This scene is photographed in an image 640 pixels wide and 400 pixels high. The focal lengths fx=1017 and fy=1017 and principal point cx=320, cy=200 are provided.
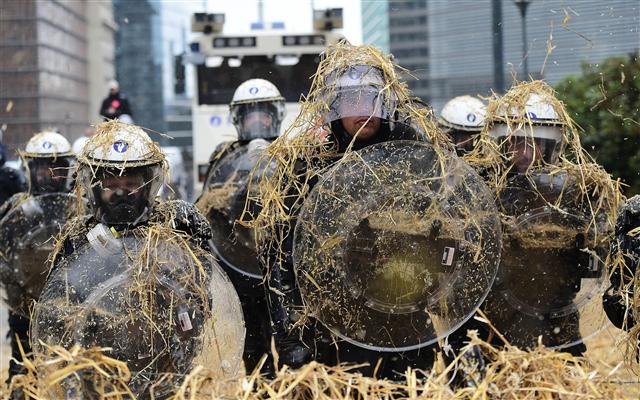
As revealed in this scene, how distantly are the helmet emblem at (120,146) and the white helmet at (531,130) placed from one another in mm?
1760

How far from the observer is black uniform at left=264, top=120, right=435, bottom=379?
429 cm

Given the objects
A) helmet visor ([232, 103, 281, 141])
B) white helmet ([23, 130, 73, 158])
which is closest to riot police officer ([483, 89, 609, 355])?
helmet visor ([232, 103, 281, 141])

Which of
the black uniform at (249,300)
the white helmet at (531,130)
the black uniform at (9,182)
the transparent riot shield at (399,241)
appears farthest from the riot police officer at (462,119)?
the black uniform at (9,182)

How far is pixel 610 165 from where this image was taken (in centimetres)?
859

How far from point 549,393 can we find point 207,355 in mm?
1290

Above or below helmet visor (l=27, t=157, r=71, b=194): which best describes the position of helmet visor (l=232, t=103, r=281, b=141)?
above

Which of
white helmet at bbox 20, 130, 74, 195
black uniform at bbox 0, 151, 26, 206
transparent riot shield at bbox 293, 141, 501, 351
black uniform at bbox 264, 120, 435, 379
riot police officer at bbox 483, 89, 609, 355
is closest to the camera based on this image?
transparent riot shield at bbox 293, 141, 501, 351

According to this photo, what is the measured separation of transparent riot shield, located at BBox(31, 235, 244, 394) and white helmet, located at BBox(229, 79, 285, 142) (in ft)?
9.49

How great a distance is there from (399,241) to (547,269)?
101 centimetres

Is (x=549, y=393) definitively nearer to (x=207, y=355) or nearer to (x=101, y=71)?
(x=207, y=355)

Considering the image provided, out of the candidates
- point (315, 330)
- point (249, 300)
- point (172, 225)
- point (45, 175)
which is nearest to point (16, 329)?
point (45, 175)

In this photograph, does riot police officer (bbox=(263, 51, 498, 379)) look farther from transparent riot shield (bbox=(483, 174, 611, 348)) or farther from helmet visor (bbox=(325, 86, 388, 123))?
transparent riot shield (bbox=(483, 174, 611, 348))

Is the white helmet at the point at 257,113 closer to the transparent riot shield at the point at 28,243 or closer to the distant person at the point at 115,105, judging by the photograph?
the transparent riot shield at the point at 28,243

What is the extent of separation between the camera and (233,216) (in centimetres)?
633
